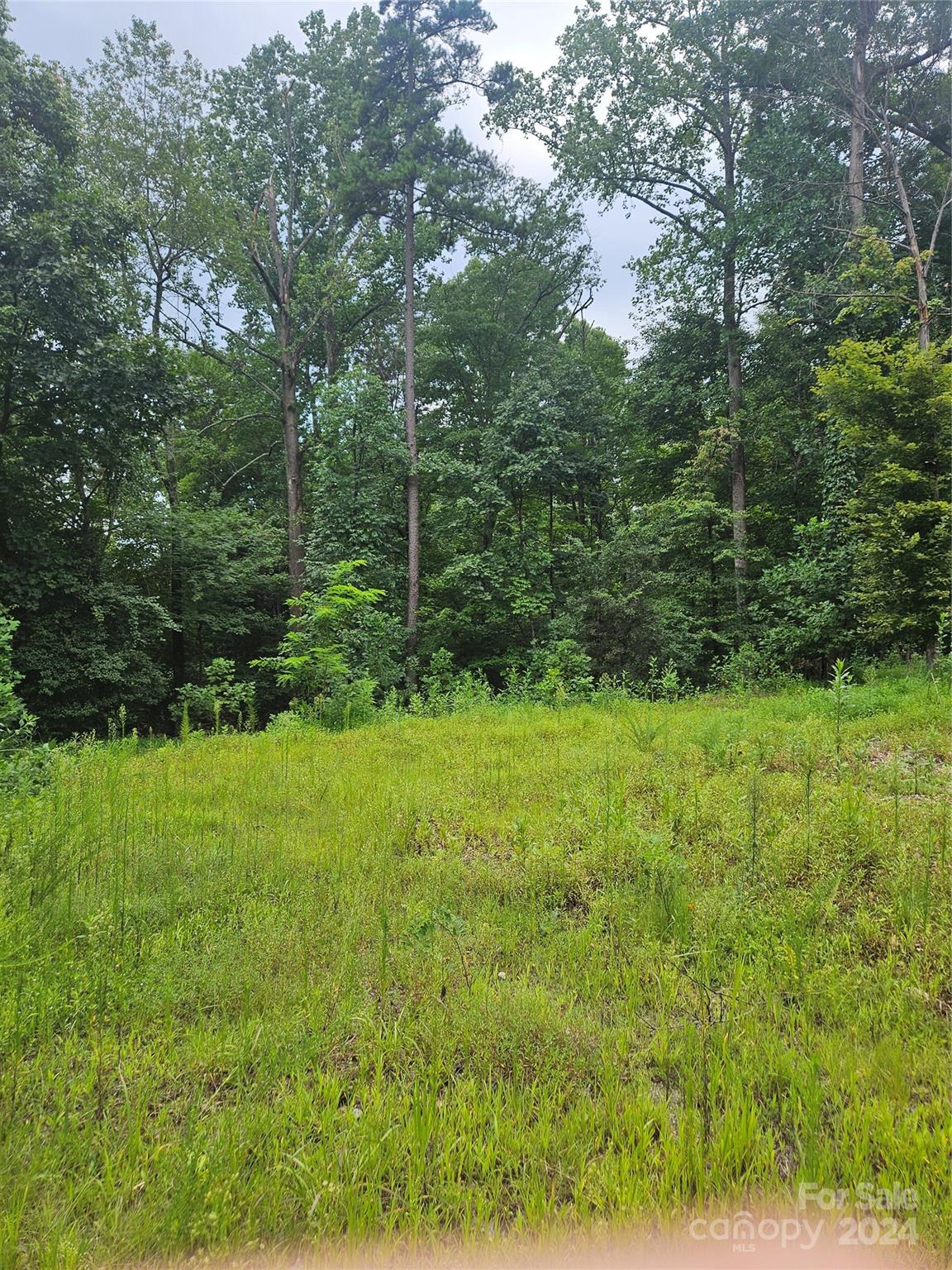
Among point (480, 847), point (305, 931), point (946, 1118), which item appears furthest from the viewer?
point (480, 847)

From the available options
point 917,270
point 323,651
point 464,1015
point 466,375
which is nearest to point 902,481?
point 917,270

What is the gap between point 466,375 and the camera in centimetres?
1873

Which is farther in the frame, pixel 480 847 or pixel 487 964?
pixel 480 847

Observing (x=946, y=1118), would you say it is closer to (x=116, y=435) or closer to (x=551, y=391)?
(x=116, y=435)

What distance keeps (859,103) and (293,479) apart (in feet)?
50.5

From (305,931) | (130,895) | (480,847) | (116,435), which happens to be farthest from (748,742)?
(116,435)

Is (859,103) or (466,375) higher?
(859,103)

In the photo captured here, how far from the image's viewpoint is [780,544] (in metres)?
14.1

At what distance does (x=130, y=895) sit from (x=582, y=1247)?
96.1 inches

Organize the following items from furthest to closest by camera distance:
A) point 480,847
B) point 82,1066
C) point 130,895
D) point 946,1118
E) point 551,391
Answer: point 551,391, point 480,847, point 130,895, point 82,1066, point 946,1118

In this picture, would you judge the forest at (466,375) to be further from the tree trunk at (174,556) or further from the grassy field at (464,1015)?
the grassy field at (464,1015)

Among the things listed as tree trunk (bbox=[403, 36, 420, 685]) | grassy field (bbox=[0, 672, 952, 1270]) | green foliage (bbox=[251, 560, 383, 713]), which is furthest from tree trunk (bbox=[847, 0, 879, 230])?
grassy field (bbox=[0, 672, 952, 1270])

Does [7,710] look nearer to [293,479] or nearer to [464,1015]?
[464,1015]

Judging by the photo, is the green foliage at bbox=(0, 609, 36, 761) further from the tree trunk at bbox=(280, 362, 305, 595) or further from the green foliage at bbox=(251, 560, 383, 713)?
the tree trunk at bbox=(280, 362, 305, 595)
